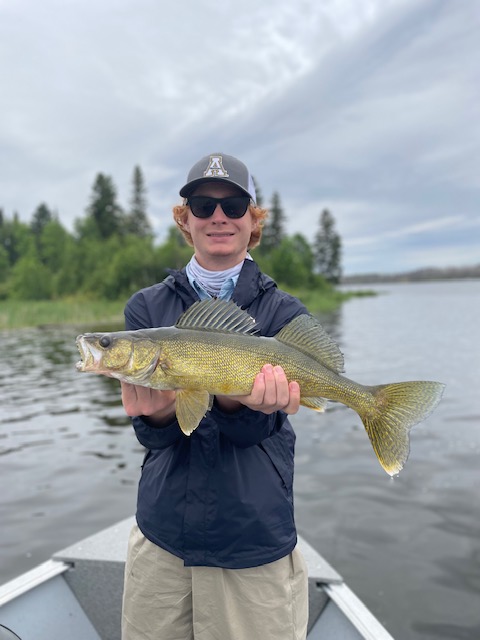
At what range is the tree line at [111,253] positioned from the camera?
195 feet

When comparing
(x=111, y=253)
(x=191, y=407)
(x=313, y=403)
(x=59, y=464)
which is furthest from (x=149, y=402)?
(x=111, y=253)

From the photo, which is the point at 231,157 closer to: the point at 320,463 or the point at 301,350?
the point at 301,350

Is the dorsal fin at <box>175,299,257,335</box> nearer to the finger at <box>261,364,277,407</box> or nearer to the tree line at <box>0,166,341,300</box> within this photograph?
the finger at <box>261,364,277,407</box>

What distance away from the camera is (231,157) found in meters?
3.29

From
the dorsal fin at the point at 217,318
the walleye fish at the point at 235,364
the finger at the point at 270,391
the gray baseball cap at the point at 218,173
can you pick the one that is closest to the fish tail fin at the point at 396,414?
the walleye fish at the point at 235,364

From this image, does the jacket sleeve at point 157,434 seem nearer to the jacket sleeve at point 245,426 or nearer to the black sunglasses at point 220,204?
the jacket sleeve at point 245,426

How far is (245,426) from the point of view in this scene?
2709 millimetres

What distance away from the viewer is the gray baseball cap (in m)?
3.15

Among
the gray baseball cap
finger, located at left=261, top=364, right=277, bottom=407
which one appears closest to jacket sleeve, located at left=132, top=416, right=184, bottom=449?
finger, located at left=261, top=364, right=277, bottom=407

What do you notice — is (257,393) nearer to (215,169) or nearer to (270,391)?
(270,391)

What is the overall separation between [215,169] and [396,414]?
1.89 m

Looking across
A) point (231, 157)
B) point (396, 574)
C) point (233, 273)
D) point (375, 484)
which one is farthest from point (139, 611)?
point (375, 484)

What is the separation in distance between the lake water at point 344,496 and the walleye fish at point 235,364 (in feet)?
11.7

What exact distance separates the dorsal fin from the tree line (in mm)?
51608
